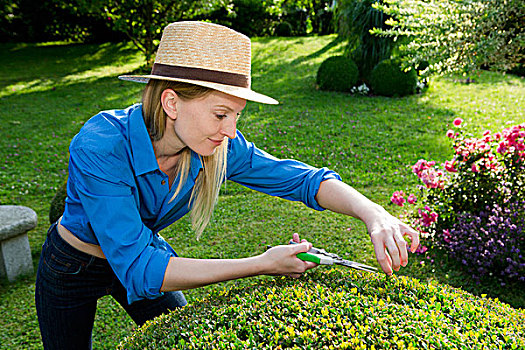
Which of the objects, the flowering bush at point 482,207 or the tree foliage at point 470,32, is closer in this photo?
the flowering bush at point 482,207

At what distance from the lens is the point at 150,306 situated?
2428 millimetres

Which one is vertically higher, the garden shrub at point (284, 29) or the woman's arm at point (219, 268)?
the woman's arm at point (219, 268)

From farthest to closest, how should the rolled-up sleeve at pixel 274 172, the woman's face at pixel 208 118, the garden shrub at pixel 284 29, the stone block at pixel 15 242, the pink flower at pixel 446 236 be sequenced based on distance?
1. the garden shrub at pixel 284 29
2. the pink flower at pixel 446 236
3. the stone block at pixel 15 242
4. the rolled-up sleeve at pixel 274 172
5. the woman's face at pixel 208 118

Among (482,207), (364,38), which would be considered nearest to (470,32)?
(482,207)

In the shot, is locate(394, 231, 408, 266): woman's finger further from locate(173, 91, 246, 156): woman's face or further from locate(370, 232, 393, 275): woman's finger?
locate(173, 91, 246, 156): woman's face

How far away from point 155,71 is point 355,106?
935cm

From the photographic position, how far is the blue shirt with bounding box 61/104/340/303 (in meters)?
1.75

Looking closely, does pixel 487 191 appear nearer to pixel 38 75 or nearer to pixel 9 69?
pixel 38 75

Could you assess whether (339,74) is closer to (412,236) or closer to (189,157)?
(189,157)

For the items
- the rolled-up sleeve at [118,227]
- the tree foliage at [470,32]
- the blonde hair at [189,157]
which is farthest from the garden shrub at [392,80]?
the rolled-up sleeve at [118,227]

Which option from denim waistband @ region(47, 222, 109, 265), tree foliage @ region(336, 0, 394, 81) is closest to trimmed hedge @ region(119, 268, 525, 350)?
denim waistband @ region(47, 222, 109, 265)

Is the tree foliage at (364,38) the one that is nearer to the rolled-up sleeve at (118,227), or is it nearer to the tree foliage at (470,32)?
the tree foliage at (470,32)

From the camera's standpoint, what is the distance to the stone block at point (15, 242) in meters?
4.45

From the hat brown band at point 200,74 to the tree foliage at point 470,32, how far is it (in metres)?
2.90
